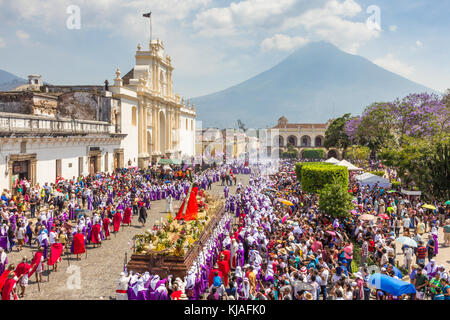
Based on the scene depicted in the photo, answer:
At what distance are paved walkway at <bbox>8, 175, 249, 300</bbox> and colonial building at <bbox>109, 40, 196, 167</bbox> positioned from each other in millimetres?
23055

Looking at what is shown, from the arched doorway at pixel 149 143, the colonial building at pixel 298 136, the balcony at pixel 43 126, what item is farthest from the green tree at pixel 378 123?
the colonial building at pixel 298 136

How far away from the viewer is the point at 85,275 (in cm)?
1109

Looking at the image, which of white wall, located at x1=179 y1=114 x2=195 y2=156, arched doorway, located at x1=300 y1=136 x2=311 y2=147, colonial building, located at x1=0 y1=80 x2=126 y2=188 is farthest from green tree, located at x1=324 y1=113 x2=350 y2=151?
colonial building, located at x1=0 y1=80 x2=126 y2=188

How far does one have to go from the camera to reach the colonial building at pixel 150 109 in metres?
36.5

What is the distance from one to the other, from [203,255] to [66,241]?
19.8 feet

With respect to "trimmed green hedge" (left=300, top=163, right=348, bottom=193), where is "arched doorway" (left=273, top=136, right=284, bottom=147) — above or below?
above

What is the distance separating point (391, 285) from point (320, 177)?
17.7 metres

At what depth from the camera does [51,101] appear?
30.8 m

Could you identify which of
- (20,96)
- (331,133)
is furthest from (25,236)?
(331,133)

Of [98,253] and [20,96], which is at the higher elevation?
[20,96]

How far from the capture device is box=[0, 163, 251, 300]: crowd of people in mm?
10203

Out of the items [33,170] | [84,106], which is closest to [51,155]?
[33,170]

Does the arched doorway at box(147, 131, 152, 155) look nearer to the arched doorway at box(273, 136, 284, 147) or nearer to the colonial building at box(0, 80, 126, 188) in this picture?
the colonial building at box(0, 80, 126, 188)

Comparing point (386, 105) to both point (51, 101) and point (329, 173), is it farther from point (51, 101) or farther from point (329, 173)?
point (51, 101)
